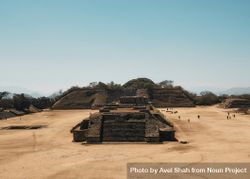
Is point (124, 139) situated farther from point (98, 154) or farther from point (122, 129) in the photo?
point (98, 154)

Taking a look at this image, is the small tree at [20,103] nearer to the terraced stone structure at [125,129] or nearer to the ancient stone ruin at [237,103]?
the terraced stone structure at [125,129]

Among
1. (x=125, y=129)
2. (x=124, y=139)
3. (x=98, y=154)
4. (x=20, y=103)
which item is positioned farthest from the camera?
(x=20, y=103)

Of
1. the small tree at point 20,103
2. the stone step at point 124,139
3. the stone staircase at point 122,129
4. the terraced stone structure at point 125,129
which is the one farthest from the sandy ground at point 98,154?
the small tree at point 20,103

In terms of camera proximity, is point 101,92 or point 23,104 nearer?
point 23,104

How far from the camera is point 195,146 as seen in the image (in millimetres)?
33125

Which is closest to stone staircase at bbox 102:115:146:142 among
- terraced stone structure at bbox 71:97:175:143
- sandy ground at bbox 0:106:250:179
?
terraced stone structure at bbox 71:97:175:143

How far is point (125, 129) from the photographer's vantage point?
37.8 m

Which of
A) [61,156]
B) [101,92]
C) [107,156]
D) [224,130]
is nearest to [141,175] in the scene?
[107,156]

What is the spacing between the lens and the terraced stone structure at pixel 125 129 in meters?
36.4

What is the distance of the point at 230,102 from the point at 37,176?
232ft

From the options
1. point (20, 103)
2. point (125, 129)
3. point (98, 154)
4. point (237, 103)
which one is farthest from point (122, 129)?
point (237, 103)

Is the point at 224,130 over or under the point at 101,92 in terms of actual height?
under

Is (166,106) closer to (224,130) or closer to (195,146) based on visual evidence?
(224,130)

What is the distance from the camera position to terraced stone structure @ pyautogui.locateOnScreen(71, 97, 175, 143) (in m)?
36.4
